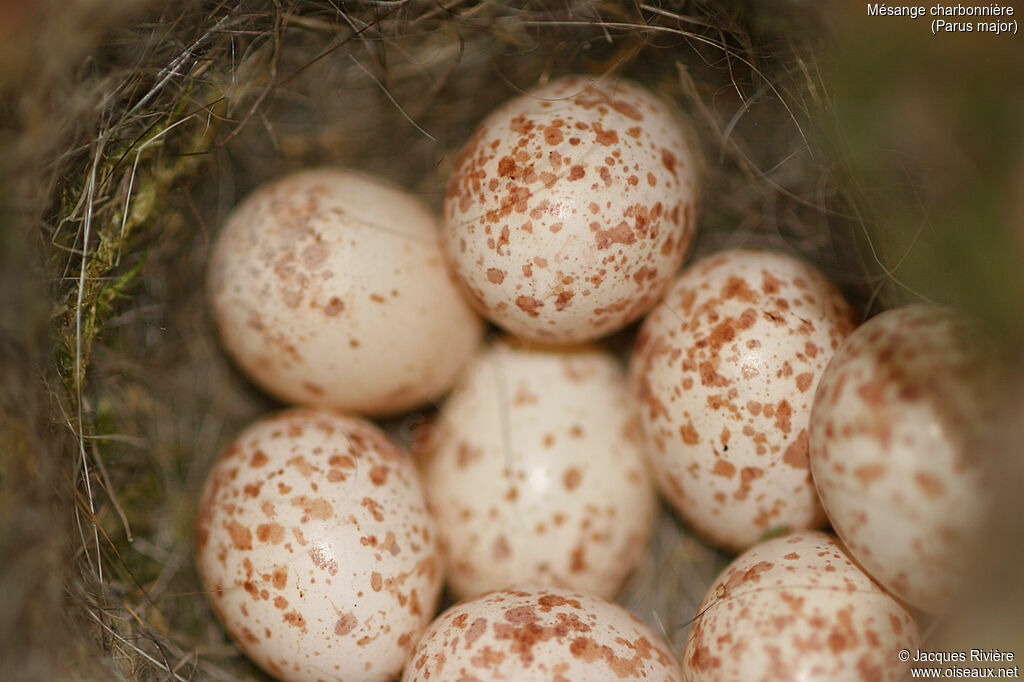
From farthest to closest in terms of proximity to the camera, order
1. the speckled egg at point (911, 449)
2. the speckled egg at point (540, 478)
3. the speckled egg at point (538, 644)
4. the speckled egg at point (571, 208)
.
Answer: the speckled egg at point (540, 478), the speckled egg at point (571, 208), the speckled egg at point (538, 644), the speckled egg at point (911, 449)

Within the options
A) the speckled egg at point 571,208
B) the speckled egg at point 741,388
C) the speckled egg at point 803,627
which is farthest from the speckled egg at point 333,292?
the speckled egg at point 803,627

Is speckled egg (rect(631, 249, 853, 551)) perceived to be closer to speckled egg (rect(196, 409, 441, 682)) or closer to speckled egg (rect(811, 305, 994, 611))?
speckled egg (rect(811, 305, 994, 611))

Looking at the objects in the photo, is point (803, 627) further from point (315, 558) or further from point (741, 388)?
Answer: point (315, 558)

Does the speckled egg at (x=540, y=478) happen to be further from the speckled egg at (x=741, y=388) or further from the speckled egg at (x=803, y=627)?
the speckled egg at (x=803, y=627)

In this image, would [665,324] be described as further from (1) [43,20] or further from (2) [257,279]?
(1) [43,20]

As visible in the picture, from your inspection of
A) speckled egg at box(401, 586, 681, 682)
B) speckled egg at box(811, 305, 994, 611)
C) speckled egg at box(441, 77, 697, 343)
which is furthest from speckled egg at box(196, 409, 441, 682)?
speckled egg at box(811, 305, 994, 611)

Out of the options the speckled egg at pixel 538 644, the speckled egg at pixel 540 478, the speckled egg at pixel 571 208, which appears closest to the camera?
the speckled egg at pixel 538 644

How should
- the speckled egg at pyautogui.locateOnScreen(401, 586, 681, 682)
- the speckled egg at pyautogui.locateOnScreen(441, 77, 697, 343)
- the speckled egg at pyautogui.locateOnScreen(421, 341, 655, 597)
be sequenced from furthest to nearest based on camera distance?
the speckled egg at pyautogui.locateOnScreen(421, 341, 655, 597) < the speckled egg at pyautogui.locateOnScreen(441, 77, 697, 343) < the speckled egg at pyautogui.locateOnScreen(401, 586, 681, 682)
